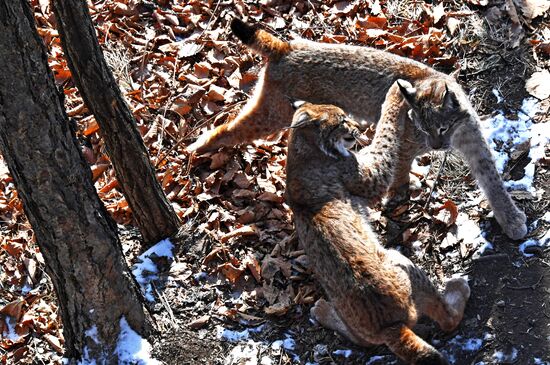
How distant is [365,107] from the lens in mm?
5906

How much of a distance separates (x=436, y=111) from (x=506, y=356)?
1.86 meters

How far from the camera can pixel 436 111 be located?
17.3ft

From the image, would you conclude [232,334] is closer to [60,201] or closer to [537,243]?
[60,201]

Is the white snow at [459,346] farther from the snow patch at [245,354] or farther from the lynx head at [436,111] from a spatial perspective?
the lynx head at [436,111]

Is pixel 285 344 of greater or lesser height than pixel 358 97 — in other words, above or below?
below

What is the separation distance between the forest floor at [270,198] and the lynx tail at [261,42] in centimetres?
78

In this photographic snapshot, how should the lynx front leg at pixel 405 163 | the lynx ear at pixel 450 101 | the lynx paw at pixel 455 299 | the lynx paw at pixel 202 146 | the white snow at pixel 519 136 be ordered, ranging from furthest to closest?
the lynx paw at pixel 202 146 < the white snow at pixel 519 136 < the lynx front leg at pixel 405 163 < the lynx ear at pixel 450 101 < the lynx paw at pixel 455 299

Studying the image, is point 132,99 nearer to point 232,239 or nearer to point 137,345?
point 232,239

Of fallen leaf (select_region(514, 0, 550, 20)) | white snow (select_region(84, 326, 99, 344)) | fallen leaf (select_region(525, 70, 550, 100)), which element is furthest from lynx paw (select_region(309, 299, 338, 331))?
fallen leaf (select_region(514, 0, 550, 20))

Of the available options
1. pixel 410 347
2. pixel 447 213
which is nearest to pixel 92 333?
pixel 410 347

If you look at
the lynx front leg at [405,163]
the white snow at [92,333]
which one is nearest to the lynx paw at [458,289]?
the lynx front leg at [405,163]

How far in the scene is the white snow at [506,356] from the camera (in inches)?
177

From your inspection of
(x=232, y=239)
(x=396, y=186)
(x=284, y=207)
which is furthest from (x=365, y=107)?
(x=232, y=239)

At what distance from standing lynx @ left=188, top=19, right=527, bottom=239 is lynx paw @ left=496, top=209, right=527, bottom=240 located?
4 centimetres
